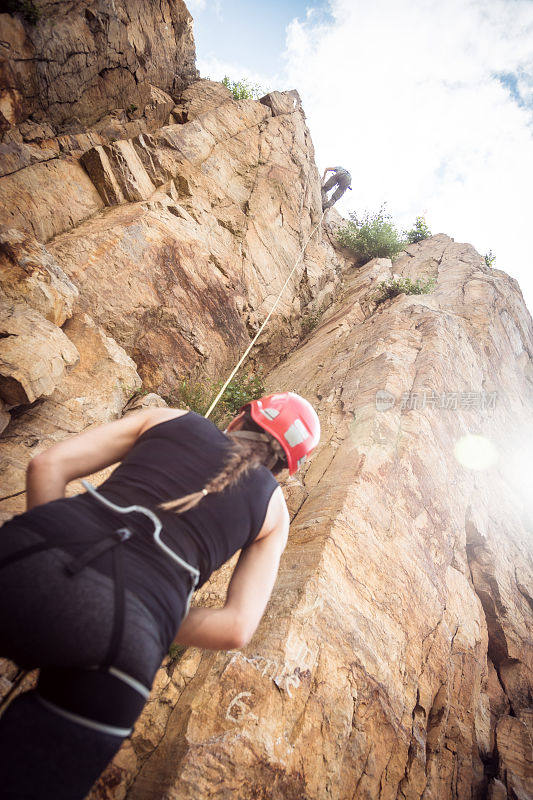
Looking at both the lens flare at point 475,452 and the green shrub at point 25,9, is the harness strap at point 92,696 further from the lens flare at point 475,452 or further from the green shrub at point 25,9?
the green shrub at point 25,9

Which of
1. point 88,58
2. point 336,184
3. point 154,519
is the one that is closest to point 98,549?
point 154,519

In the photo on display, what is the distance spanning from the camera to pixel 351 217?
51.3 ft

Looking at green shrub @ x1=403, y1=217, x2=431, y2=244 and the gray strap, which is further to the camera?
green shrub @ x1=403, y1=217, x2=431, y2=244

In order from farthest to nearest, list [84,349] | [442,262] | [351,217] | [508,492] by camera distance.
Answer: [351,217] < [442,262] < [508,492] < [84,349]

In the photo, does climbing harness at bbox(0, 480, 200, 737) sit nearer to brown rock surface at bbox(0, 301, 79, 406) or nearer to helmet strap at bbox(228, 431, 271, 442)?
helmet strap at bbox(228, 431, 271, 442)

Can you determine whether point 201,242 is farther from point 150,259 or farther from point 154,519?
point 154,519

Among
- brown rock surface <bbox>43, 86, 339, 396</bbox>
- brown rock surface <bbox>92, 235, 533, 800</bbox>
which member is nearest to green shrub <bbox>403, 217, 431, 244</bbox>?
brown rock surface <bbox>43, 86, 339, 396</bbox>

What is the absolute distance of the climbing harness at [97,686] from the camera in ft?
3.24

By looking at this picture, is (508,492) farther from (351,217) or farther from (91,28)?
(91,28)

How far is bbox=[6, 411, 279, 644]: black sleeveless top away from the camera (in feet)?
3.88

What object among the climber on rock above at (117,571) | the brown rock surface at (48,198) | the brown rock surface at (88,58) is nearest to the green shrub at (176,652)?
the climber on rock above at (117,571)

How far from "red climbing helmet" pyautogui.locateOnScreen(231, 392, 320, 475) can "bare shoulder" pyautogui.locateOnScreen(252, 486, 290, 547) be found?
172 mm

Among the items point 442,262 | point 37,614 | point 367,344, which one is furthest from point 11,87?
point 442,262

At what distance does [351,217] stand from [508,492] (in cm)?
1307
